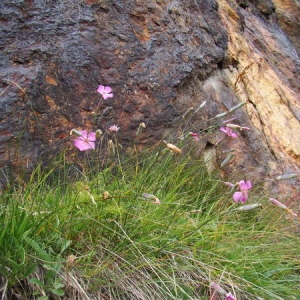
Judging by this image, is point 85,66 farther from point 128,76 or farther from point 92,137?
point 92,137

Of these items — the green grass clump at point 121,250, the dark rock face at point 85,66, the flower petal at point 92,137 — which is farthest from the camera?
the dark rock face at point 85,66

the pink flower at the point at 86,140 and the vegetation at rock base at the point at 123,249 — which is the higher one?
the pink flower at the point at 86,140

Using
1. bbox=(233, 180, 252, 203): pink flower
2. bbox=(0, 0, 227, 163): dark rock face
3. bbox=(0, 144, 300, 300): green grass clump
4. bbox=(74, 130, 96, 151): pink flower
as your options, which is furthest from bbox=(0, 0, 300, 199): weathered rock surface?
bbox=(233, 180, 252, 203): pink flower

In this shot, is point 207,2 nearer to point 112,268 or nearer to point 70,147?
point 70,147

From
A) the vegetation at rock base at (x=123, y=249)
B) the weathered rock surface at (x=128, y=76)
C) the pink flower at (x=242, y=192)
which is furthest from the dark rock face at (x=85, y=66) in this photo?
the pink flower at (x=242, y=192)

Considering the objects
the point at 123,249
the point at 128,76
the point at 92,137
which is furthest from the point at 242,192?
the point at 128,76

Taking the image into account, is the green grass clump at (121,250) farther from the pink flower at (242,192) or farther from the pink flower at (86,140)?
the pink flower at (86,140)

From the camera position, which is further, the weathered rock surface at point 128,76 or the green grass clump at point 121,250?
the weathered rock surface at point 128,76

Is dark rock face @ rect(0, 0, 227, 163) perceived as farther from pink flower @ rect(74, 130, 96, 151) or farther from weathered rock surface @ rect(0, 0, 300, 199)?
pink flower @ rect(74, 130, 96, 151)
